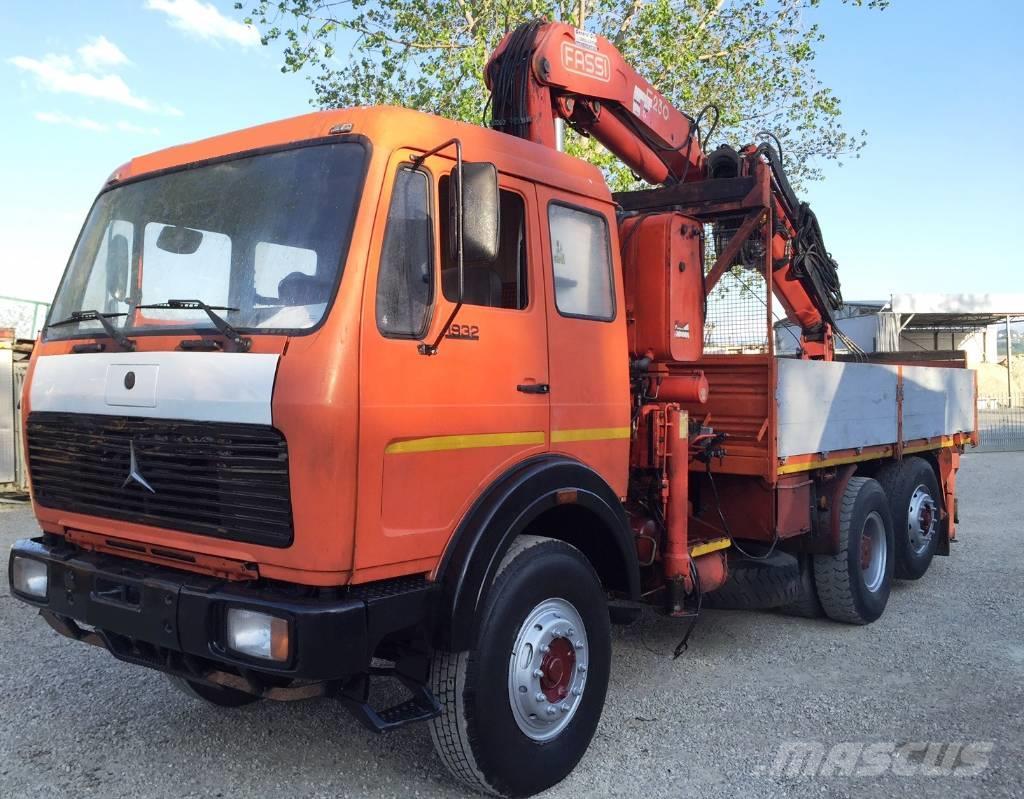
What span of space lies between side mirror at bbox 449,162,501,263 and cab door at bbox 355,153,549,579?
0.13 feet

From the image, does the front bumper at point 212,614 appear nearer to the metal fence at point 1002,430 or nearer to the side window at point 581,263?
the side window at point 581,263

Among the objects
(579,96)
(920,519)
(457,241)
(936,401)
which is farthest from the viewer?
(936,401)

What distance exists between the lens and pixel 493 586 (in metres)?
3.34

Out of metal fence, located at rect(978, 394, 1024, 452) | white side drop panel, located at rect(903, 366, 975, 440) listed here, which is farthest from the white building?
white side drop panel, located at rect(903, 366, 975, 440)

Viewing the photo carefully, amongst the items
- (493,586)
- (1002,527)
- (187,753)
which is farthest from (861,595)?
(1002,527)

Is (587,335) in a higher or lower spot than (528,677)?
higher

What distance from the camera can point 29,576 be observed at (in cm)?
364

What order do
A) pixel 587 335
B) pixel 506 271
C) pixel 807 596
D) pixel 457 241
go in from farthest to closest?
pixel 807 596, pixel 587 335, pixel 506 271, pixel 457 241

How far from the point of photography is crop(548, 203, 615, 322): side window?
3.89 meters

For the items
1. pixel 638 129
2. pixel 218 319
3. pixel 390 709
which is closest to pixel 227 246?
pixel 218 319

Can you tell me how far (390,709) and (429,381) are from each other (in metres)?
1.21

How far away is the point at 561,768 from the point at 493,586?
2.94 feet

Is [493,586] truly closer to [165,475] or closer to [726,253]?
[165,475]

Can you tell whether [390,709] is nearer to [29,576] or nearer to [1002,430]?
[29,576]
